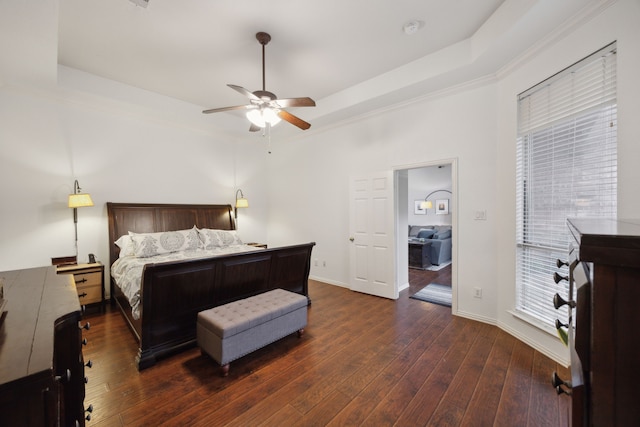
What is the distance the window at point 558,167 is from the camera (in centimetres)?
196

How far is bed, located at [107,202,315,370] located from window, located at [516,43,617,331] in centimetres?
257

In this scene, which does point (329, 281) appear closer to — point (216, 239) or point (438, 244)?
point (216, 239)

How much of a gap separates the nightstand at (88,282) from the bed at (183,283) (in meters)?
0.23

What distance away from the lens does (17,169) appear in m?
3.29

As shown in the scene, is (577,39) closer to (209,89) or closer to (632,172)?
(632,172)

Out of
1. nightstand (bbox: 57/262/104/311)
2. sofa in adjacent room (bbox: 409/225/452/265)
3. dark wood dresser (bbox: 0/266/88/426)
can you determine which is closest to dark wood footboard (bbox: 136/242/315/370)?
Result: dark wood dresser (bbox: 0/266/88/426)

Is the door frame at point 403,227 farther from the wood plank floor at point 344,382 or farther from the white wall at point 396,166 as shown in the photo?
the wood plank floor at point 344,382

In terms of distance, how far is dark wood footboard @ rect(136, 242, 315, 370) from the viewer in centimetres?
229

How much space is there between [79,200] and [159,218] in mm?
1093

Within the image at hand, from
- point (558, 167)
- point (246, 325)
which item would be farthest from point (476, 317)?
point (246, 325)

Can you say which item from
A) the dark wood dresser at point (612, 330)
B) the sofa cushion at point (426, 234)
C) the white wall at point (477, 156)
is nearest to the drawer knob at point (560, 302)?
the dark wood dresser at point (612, 330)

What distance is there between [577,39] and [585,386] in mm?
2822

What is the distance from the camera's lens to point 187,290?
2514mm

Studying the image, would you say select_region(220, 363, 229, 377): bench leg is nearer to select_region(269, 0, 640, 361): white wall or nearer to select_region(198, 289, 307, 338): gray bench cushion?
select_region(198, 289, 307, 338): gray bench cushion
